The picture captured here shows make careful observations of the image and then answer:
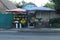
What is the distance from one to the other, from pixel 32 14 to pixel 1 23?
4937 mm

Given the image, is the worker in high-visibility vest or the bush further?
the worker in high-visibility vest

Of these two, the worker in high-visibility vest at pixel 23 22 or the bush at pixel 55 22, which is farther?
the worker in high-visibility vest at pixel 23 22

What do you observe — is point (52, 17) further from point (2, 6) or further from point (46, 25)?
point (2, 6)

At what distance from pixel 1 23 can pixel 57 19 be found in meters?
7.31

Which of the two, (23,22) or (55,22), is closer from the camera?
(23,22)

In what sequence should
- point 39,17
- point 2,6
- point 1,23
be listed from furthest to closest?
1. point 2,6
2. point 39,17
3. point 1,23

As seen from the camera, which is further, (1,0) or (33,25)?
(1,0)

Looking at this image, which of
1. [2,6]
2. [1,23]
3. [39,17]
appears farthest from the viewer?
[2,6]

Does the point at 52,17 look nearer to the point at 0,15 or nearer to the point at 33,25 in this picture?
the point at 33,25

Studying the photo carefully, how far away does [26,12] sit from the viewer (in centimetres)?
3369

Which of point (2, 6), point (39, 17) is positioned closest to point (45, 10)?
point (39, 17)

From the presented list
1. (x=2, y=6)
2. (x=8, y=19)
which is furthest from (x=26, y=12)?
(x=2, y=6)

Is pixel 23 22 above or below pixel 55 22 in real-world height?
above

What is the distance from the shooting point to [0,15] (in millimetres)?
31641
